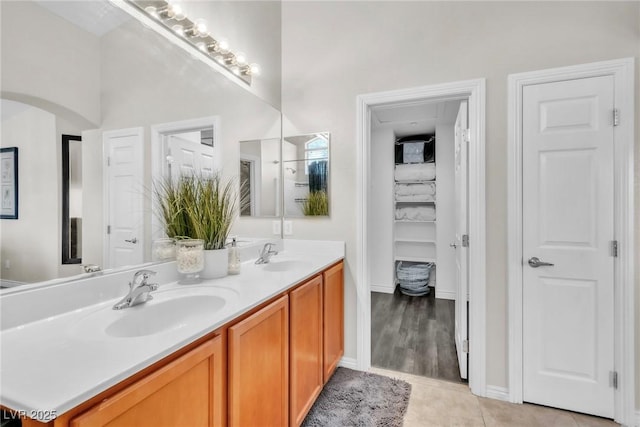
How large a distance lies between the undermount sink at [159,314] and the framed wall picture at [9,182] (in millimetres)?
415

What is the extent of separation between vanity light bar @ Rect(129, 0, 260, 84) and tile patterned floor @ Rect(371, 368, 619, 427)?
7.96ft

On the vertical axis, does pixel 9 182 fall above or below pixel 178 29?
below

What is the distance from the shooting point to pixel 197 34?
170 centimetres

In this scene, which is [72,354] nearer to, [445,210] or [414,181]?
[445,210]

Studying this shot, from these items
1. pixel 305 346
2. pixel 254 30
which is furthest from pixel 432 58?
pixel 305 346

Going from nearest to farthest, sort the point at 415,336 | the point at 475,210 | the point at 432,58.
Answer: the point at 475,210, the point at 432,58, the point at 415,336

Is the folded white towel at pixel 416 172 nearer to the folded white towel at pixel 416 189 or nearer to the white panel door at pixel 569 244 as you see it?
the folded white towel at pixel 416 189

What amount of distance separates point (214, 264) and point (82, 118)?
2.72 feet

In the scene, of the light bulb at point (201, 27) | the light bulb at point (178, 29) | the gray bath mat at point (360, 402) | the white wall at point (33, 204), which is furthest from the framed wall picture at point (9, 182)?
the gray bath mat at point (360, 402)

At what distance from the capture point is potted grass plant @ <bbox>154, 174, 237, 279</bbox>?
1.48m

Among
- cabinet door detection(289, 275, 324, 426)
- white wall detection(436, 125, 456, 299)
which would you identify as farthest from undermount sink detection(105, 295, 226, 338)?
white wall detection(436, 125, 456, 299)

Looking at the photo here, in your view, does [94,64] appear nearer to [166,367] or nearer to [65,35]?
[65,35]

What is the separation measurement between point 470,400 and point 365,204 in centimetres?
142

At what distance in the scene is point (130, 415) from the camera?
2.30 ft
